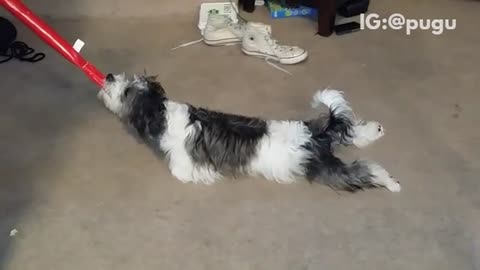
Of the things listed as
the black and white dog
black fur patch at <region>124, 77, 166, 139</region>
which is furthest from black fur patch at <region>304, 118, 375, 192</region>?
black fur patch at <region>124, 77, 166, 139</region>

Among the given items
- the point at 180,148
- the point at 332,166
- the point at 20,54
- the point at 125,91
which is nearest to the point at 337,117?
the point at 332,166

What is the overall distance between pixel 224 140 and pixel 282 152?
17 centimetres

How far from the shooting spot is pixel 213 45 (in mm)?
2615

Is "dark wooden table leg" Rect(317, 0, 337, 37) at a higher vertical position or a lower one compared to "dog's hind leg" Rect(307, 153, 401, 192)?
higher

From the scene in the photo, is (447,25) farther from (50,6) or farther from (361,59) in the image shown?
(50,6)

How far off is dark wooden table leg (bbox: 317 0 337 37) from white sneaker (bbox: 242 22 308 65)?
0.21m

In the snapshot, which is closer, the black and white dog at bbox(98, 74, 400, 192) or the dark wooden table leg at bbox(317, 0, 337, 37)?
the black and white dog at bbox(98, 74, 400, 192)

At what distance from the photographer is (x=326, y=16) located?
2.62m

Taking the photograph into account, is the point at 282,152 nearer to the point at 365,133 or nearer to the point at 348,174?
the point at 348,174

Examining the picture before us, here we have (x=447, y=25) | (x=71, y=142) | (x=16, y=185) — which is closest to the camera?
(x=16, y=185)

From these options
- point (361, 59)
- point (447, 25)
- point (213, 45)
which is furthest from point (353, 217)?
point (447, 25)

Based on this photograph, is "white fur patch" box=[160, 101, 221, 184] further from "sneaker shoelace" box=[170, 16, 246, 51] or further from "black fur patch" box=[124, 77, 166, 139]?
"sneaker shoelace" box=[170, 16, 246, 51]

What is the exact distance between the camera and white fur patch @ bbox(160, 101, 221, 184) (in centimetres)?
193

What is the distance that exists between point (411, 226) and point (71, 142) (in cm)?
110
